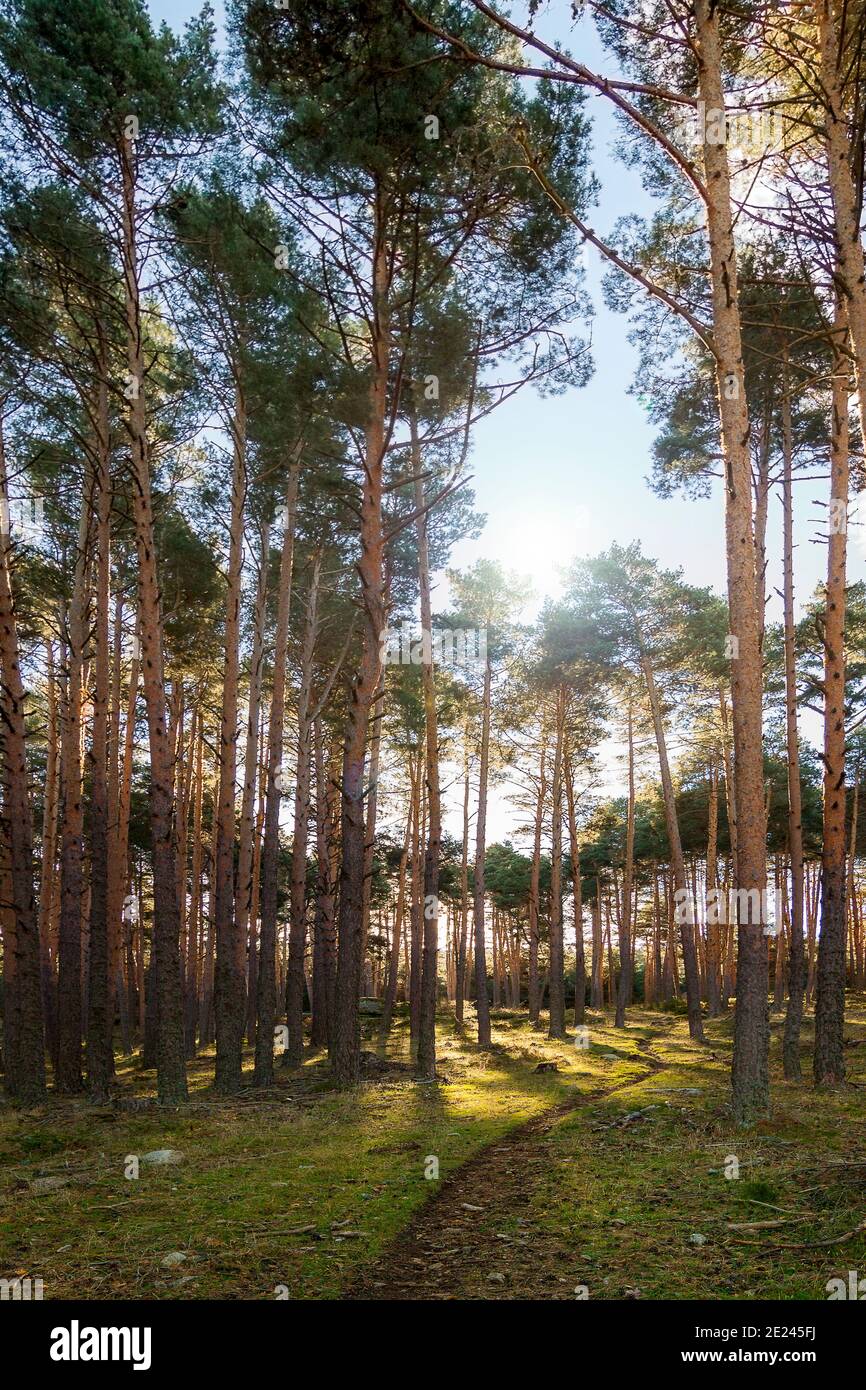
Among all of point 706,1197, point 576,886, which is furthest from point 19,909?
point 576,886

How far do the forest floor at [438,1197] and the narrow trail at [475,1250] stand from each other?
2 centimetres

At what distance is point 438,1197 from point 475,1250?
1.70 meters

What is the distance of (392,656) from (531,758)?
1384 centimetres

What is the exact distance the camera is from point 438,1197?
23.2 ft

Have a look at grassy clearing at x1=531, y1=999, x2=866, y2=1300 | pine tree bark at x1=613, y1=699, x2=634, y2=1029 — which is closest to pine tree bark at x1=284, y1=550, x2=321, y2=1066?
grassy clearing at x1=531, y1=999, x2=866, y2=1300

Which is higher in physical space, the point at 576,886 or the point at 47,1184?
the point at 576,886

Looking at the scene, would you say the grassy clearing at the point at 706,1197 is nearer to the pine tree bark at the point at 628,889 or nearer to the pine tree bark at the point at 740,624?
the pine tree bark at the point at 740,624

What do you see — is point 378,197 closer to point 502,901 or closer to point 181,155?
point 181,155

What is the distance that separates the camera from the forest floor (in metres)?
4.83

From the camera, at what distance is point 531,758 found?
96.1 feet

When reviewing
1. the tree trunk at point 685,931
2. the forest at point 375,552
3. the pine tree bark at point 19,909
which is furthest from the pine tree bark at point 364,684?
the tree trunk at point 685,931

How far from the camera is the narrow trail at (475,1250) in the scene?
4.73 metres

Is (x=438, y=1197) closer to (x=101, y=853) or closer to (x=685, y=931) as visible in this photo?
(x=101, y=853)
